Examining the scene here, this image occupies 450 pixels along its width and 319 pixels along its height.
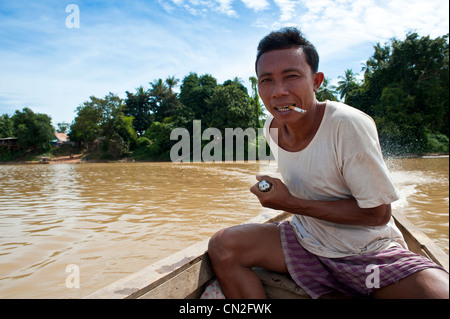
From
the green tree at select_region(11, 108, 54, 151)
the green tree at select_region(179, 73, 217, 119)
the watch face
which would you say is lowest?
the watch face

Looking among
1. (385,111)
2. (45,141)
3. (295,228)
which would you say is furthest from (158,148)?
(295,228)

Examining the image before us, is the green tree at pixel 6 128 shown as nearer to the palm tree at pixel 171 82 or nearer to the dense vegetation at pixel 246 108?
the dense vegetation at pixel 246 108

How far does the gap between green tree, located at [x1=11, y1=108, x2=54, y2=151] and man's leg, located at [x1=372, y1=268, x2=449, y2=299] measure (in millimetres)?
36105

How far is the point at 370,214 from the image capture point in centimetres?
125

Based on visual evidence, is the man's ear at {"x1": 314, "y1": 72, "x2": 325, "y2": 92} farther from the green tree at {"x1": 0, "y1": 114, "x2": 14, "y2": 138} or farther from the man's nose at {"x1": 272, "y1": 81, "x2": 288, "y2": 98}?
the green tree at {"x1": 0, "y1": 114, "x2": 14, "y2": 138}

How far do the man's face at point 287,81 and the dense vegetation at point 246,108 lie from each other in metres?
23.5

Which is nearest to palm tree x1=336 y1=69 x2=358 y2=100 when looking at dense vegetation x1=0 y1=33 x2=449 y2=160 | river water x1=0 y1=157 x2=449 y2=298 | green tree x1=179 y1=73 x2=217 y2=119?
dense vegetation x1=0 y1=33 x2=449 y2=160

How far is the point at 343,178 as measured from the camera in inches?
52.1

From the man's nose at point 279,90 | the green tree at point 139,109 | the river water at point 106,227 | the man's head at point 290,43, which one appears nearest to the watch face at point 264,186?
the man's nose at point 279,90

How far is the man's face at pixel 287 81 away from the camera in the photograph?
4.62 ft

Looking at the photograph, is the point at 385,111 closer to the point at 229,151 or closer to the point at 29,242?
the point at 229,151

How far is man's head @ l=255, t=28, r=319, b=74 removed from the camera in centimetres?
145

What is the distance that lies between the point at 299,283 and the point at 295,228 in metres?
0.29
